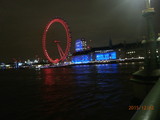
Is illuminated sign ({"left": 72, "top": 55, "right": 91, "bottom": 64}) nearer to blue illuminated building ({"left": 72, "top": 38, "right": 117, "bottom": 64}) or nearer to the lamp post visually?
blue illuminated building ({"left": 72, "top": 38, "right": 117, "bottom": 64})

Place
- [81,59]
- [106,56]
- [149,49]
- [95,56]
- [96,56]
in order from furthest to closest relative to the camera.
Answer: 1. [81,59]
2. [95,56]
3. [96,56]
4. [106,56]
5. [149,49]

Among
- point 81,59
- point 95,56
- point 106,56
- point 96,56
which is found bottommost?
point 81,59

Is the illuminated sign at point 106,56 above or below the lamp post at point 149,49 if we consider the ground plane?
above

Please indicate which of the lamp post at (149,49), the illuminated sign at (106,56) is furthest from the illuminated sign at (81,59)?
the lamp post at (149,49)

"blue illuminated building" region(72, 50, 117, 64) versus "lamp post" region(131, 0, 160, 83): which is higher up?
"blue illuminated building" region(72, 50, 117, 64)

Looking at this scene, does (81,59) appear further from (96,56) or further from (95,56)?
(96,56)

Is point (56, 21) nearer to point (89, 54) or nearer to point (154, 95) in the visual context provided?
point (154, 95)

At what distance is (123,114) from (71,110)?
3.19 meters

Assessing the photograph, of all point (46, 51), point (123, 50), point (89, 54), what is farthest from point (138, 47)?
point (46, 51)

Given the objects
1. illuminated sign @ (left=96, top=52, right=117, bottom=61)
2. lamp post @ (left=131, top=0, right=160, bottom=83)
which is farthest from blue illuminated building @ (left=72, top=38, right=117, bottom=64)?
lamp post @ (left=131, top=0, right=160, bottom=83)

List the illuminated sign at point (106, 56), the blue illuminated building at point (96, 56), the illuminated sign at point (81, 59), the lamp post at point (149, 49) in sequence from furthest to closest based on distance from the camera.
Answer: the illuminated sign at point (81, 59) → the blue illuminated building at point (96, 56) → the illuminated sign at point (106, 56) → the lamp post at point (149, 49)

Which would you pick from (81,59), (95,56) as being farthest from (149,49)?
(81,59)

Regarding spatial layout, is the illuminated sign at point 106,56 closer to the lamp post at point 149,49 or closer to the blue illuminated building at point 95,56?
the blue illuminated building at point 95,56

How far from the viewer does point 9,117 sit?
9.59 m
